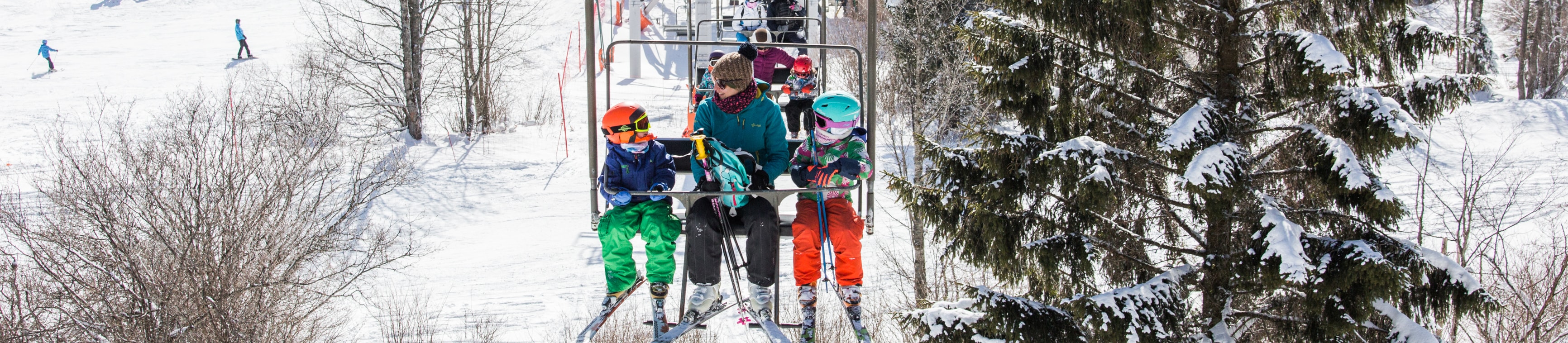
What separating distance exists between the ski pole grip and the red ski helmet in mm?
5084

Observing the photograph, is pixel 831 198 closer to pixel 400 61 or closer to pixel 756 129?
pixel 756 129

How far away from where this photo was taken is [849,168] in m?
5.18

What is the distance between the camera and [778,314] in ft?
18.5

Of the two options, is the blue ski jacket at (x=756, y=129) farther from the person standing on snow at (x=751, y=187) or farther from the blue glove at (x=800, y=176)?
the blue glove at (x=800, y=176)

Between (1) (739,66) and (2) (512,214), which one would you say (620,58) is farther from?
(1) (739,66)

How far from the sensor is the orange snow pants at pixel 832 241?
17.6 ft

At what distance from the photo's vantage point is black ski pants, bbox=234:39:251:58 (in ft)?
93.7

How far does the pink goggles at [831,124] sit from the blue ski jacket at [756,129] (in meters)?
0.34

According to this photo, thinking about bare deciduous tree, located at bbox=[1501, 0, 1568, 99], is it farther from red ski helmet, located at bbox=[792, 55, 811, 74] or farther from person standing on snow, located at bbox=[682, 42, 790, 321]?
person standing on snow, located at bbox=[682, 42, 790, 321]

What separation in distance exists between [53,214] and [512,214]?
7531mm

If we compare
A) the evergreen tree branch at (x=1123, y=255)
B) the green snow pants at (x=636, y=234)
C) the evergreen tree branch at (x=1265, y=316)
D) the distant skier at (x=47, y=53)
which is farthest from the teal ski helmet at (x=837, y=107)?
the distant skier at (x=47, y=53)

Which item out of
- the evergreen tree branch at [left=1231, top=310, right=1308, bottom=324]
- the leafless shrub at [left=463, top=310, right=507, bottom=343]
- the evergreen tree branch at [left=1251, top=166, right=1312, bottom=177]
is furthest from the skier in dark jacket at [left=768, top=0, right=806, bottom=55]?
the evergreen tree branch at [left=1251, top=166, right=1312, bottom=177]

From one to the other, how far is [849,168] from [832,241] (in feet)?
1.52

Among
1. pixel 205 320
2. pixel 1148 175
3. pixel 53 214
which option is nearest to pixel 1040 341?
pixel 1148 175
